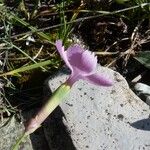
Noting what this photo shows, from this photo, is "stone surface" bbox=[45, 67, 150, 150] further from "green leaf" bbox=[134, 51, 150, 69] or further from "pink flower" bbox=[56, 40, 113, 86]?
"pink flower" bbox=[56, 40, 113, 86]

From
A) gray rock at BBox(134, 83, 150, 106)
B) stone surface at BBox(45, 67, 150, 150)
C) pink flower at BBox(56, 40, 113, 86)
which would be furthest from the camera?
gray rock at BBox(134, 83, 150, 106)

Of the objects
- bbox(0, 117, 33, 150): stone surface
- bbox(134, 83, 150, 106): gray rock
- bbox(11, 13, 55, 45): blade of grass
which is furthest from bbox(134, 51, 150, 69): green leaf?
bbox(0, 117, 33, 150): stone surface

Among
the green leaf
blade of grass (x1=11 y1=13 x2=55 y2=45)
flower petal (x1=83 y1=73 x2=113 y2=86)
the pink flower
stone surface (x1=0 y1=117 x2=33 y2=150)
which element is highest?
the pink flower

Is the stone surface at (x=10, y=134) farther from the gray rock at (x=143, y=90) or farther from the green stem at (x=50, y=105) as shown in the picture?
the green stem at (x=50, y=105)

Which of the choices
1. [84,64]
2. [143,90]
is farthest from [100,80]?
[143,90]

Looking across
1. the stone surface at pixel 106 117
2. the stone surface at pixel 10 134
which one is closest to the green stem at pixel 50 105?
the stone surface at pixel 106 117

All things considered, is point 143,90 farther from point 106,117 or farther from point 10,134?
point 10,134

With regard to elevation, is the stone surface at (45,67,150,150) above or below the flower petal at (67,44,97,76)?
below
